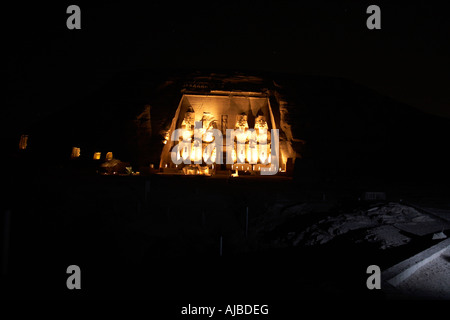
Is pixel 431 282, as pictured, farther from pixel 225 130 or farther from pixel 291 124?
pixel 225 130

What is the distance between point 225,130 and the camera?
24.0m

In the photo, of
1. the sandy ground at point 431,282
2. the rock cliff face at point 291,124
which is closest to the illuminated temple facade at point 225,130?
the rock cliff face at point 291,124

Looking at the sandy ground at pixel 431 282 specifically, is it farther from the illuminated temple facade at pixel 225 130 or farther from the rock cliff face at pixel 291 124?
the illuminated temple facade at pixel 225 130

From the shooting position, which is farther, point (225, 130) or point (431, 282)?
point (225, 130)

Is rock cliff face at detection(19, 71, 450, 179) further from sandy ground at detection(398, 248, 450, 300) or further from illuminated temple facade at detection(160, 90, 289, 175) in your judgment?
sandy ground at detection(398, 248, 450, 300)

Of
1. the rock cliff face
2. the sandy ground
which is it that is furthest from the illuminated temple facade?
the sandy ground

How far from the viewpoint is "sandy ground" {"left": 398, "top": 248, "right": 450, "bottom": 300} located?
178 inches

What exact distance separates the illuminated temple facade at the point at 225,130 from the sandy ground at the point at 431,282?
55.7 feet

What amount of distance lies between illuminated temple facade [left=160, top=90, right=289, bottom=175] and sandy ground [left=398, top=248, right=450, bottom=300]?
16979 mm

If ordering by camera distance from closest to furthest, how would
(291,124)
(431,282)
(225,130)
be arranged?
(431,282) → (291,124) → (225,130)

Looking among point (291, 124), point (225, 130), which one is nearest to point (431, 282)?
point (291, 124)

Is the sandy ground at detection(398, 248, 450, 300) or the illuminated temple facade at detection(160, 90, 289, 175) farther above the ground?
the illuminated temple facade at detection(160, 90, 289, 175)

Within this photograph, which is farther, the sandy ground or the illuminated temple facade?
the illuminated temple facade

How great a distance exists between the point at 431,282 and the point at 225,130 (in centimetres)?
1988
